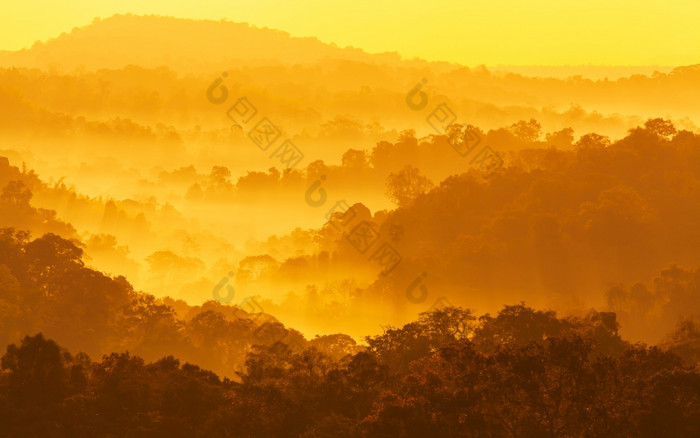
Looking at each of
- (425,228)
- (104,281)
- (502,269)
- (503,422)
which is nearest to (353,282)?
(425,228)

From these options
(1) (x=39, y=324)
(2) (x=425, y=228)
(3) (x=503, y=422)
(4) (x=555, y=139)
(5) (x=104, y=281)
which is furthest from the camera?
(4) (x=555, y=139)

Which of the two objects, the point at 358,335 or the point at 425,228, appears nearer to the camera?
the point at 358,335

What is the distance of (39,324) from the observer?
82.0 metres

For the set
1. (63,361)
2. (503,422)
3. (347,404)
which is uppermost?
(63,361)

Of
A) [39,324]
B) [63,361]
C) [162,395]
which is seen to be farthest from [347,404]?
[39,324]

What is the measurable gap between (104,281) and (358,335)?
37588 millimetres

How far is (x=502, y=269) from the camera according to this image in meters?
120

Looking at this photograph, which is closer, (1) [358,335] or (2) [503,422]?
(2) [503,422]

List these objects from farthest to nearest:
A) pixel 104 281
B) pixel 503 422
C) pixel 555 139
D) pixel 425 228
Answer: pixel 555 139 < pixel 425 228 < pixel 104 281 < pixel 503 422

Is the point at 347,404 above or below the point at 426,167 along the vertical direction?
below

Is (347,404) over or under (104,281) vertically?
under

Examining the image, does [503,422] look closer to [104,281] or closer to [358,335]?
[104,281]

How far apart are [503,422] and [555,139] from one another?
136465 millimetres

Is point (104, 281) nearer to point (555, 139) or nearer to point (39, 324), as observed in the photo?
point (39, 324)
